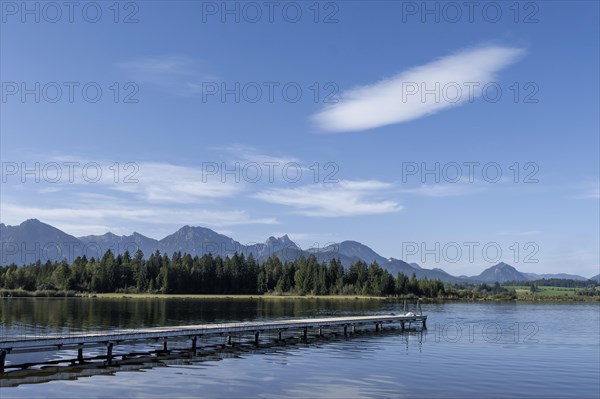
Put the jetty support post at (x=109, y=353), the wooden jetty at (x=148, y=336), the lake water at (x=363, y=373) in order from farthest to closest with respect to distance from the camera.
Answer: the jetty support post at (x=109, y=353), the wooden jetty at (x=148, y=336), the lake water at (x=363, y=373)

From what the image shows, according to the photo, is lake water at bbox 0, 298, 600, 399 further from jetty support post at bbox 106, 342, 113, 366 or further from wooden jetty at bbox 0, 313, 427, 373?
wooden jetty at bbox 0, 313, 427, 373

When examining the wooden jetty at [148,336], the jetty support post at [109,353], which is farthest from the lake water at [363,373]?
the wooden jetty at [148,336]

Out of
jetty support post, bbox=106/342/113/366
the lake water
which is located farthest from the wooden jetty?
the lake water

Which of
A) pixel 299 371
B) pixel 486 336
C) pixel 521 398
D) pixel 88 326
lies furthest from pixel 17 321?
pixel 521 398

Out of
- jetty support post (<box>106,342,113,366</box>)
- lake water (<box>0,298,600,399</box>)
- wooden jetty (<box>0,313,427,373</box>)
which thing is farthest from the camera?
jetty support post (<box>106,342,113,366</box>)

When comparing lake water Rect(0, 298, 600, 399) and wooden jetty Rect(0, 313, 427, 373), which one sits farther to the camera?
wooden jetty Rect(0, 313, 427, 373)

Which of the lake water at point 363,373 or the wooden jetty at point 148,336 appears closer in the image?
the lake water at point 363,373

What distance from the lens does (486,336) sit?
285 feet

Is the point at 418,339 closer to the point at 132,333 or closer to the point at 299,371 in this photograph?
the point at 299,371

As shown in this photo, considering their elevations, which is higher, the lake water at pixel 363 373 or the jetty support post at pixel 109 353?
the jetty support post at pixel 109 353

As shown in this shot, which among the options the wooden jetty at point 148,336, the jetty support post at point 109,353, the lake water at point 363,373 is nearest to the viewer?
the lake water at point 363,373

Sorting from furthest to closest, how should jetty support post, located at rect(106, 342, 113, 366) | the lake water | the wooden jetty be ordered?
jetty support post, located at rect(106, 342, 113, 366), the wooden jetty, the lake water

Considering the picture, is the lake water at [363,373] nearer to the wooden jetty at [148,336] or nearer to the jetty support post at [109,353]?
the jetty support post at [109,353]

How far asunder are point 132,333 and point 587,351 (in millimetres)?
54771
